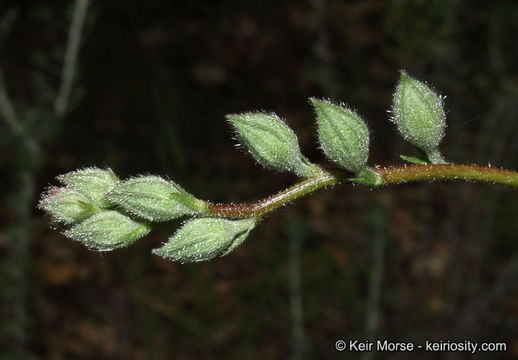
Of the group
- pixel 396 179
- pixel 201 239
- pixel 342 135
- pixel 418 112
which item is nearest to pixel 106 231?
pixel 201 239

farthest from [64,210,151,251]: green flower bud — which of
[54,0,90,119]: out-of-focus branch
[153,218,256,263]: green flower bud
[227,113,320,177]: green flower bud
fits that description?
[54,0,90,119]: out-of-focus branch

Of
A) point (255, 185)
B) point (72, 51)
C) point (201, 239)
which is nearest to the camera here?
point (201, 239)

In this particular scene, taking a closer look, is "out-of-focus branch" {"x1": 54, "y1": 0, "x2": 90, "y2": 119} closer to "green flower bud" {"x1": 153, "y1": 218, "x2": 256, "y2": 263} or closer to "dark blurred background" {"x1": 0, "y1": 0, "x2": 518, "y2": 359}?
"dark blurred background" {"x1": 0, "y1": 0, "x2": 518, "y2": 359}

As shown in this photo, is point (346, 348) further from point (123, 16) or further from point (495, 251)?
point (123, 16)

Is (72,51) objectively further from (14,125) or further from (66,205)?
(66,205)

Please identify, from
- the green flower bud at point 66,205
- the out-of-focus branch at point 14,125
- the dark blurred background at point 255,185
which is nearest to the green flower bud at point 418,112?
the green flower bud at point 66,205

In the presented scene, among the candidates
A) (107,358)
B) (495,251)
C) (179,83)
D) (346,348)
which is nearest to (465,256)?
(495,251)
